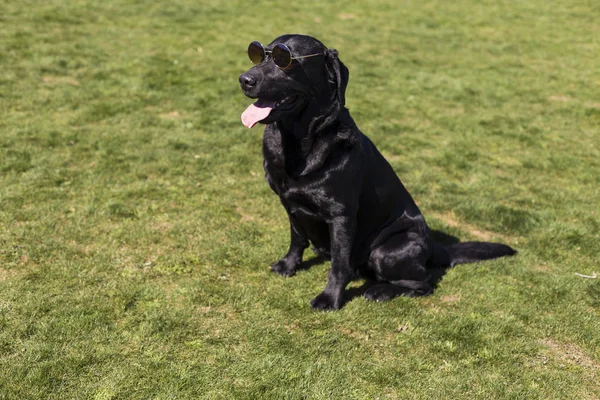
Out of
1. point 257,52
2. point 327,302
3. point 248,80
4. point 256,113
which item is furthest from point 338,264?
point 257,52

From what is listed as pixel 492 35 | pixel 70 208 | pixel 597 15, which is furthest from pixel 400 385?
pixel 597 15

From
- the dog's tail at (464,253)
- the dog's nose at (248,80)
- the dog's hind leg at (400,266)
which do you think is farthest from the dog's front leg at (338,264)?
the dog's nose at (248,80)

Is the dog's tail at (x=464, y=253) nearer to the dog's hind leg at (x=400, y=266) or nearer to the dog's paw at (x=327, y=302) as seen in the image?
the dog's hind leg at (x=400, y=266)

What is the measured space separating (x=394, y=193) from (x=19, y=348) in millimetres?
3203

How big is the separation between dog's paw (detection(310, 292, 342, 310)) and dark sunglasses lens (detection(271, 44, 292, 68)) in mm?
1970

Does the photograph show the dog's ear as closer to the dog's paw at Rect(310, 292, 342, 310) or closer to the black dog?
the black dog

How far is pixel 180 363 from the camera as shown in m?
3.69

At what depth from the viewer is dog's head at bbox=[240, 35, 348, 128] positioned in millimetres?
3748

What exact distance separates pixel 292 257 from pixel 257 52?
2.02m

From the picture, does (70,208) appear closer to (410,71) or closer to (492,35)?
(410,71)

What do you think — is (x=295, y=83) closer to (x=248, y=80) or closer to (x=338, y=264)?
(x=248, y=80)

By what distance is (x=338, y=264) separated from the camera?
433 centimetres

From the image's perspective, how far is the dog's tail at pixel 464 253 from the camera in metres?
5.11

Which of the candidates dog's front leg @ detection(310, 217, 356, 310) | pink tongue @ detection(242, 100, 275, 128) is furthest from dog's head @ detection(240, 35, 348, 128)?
dog's front leg @ detection(310, 217, 356, 310)
